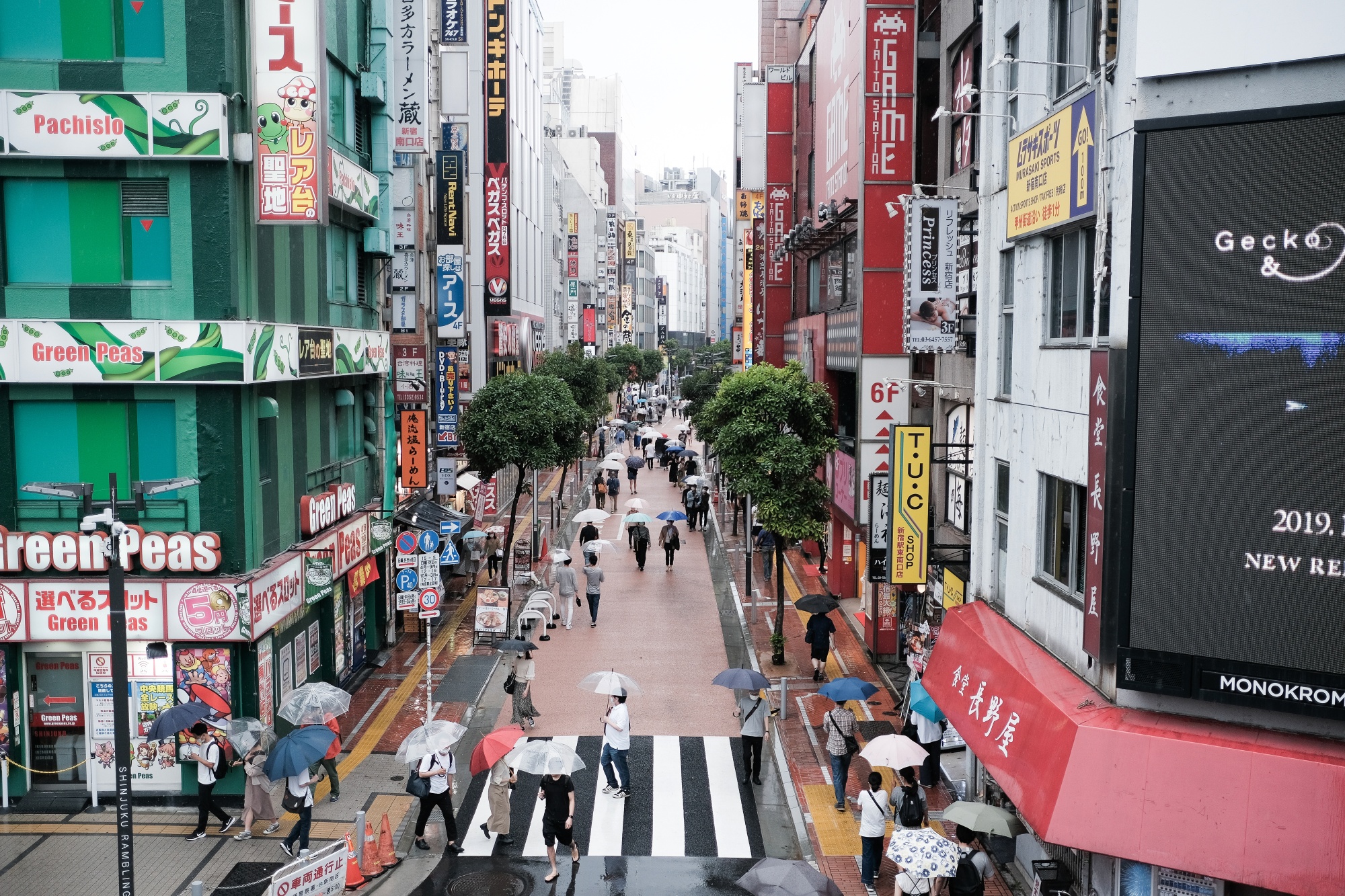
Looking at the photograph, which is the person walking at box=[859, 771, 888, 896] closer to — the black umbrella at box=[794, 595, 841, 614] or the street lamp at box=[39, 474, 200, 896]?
the street lamp at box=[39, 474, 200, 896]

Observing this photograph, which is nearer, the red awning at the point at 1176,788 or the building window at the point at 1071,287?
the red awning at the point at 1176,788

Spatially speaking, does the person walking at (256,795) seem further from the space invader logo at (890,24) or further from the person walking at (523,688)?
the space invader logo at (890,24)

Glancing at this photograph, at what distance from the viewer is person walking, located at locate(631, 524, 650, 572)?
3438 cm

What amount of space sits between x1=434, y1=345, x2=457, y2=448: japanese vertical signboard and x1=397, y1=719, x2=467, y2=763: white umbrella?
1654 centimetres

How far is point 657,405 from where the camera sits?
349 feet

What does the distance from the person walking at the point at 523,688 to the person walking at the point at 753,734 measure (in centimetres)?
399

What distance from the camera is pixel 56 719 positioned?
53.6ft

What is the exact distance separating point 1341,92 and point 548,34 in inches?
6034

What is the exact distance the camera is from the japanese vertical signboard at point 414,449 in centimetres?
2588

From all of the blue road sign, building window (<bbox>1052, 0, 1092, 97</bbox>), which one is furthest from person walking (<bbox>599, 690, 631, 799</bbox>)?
building window (<bbox>1052, 0, 1092, 97</bbox>)

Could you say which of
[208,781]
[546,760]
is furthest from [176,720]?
[546,760]

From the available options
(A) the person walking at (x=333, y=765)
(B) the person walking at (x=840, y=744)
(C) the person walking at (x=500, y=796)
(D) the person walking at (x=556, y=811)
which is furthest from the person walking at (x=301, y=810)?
(B) the person walking at (x=840, y=744)

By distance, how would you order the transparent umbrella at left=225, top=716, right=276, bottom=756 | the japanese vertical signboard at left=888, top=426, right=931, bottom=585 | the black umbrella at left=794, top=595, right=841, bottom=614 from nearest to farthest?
the transparent umbrella at left=225, top=716, right=276, bottom=756 < the japanese vertical signboard at left=888, top=426, right=931, bottom=585 < the black umbrella at left=794, top=595, right=841, bottom=614

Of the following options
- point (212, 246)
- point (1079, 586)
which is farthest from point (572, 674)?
point (1079, 586)
